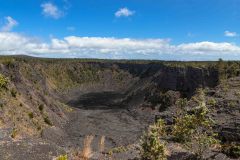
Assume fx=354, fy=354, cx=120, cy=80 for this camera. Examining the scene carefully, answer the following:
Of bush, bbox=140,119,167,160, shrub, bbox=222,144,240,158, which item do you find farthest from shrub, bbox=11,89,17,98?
shrub, bbox=222,144,240,158

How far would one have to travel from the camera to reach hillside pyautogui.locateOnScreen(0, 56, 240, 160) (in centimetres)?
4856

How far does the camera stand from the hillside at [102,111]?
48.6 m

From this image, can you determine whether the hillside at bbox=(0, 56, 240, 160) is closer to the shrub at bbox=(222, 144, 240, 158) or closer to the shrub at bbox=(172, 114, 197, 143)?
the shrub at bbox=(222, 144, 240, 158)

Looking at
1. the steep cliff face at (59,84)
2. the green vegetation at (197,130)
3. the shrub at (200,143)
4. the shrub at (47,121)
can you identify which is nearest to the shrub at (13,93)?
the steep cliff face at (59,84)

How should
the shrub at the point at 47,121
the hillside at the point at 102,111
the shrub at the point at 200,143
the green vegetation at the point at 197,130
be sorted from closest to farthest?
1. the shrub at the point at 200,143
2. the green vegetation at the point at 197,130
3. the hillside at the point at 102,111
4. the shrub at the point at 47,121

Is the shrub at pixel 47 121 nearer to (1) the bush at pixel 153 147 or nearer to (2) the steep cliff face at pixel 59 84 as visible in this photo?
(2) the steep cliff face at pixel 59 84

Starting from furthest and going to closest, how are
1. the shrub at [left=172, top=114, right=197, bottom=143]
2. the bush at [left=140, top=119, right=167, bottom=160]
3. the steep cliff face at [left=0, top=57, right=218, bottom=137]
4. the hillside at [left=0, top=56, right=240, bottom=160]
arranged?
the steep cliff face at [left=0, top=57, right=218, bottom=137] → the hillside at [left=0, top=56, right=240, bottom=160] → the shrub at [left=172, top=114, right=197, bottom=143] → the bush at [left=140, top=119, right=167, bottom=160]

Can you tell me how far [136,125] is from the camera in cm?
9931

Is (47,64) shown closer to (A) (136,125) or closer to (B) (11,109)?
(A) (136,125)

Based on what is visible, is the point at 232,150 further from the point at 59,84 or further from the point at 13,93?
the point at 59,84

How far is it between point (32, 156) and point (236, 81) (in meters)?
66.0

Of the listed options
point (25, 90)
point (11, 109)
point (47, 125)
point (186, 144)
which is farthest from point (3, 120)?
point (186, 144)

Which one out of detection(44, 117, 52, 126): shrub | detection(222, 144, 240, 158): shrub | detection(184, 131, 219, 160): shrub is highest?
detection(184, 131, 219, 160): shrub

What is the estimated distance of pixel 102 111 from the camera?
124m
